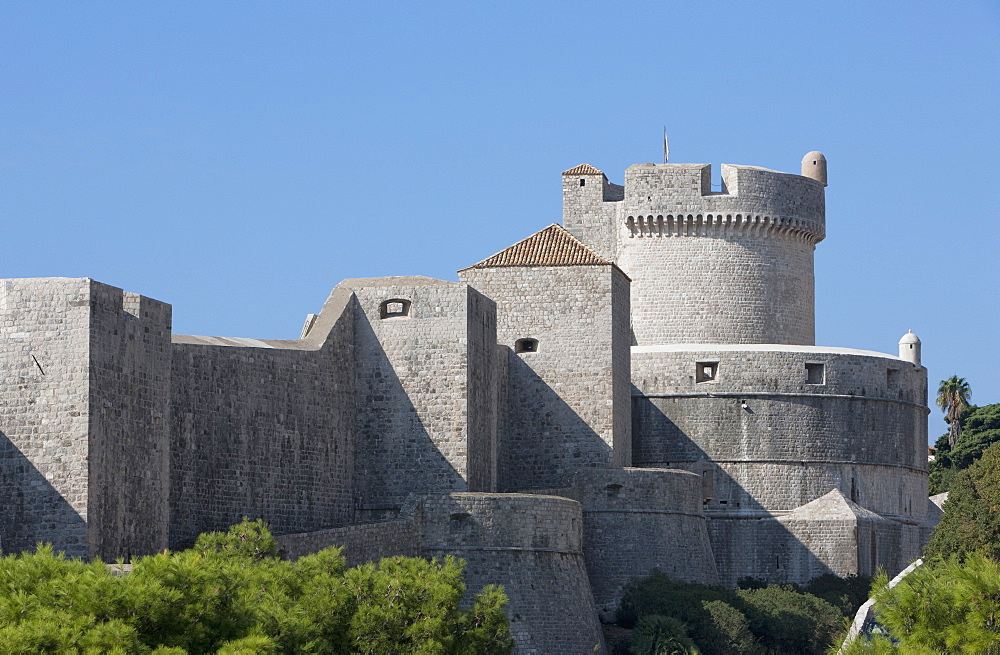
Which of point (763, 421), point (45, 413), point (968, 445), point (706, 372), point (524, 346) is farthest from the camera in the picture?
point (968, 445)

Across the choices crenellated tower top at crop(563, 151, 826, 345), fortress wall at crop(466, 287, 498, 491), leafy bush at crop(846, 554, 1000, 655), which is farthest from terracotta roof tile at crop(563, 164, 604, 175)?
leafy bush at crop(846, 554, 1000, 655)

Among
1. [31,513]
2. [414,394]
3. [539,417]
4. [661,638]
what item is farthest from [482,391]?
[31,513]

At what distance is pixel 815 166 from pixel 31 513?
3118cm

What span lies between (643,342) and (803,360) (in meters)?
5.45

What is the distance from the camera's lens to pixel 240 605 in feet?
84.5

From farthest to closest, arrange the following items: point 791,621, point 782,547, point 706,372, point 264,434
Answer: point 706,372 → point 782,547 → point 791,621 → point 264,434

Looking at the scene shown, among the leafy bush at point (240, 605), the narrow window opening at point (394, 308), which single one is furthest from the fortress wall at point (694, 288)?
the leafy bush at point (240, 605)

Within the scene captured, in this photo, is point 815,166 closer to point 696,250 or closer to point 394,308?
point 696,250

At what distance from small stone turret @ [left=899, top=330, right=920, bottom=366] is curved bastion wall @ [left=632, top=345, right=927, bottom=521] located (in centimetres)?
403

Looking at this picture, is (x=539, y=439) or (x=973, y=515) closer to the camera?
(x=973, y=515)

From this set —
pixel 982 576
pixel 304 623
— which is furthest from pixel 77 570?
pixel 982 576

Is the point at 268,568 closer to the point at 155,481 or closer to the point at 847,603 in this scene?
the point at 155,481

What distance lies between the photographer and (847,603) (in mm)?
44469

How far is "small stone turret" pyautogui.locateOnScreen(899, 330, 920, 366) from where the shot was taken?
2090 inches
